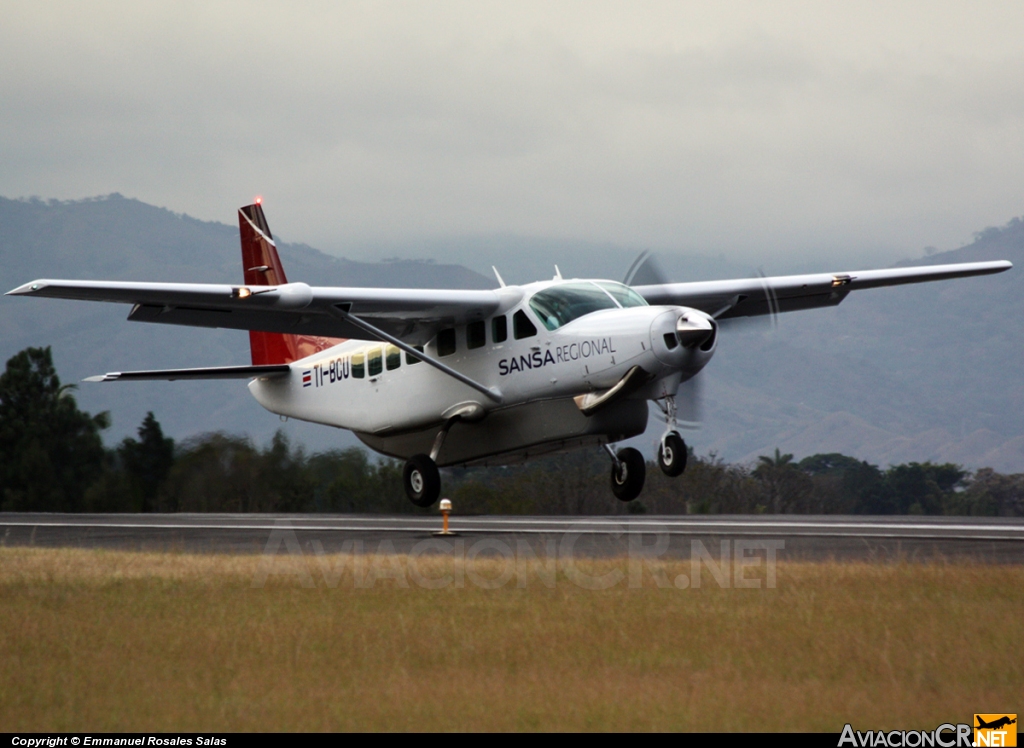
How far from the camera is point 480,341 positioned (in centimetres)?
2211

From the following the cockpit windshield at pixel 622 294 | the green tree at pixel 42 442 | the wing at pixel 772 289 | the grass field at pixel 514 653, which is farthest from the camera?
the green tree at pixel 42 442

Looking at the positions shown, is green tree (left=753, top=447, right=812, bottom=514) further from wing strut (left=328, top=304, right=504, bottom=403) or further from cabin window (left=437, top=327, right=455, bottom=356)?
wing strut (left=328, top=304, right=504, bottom=403)

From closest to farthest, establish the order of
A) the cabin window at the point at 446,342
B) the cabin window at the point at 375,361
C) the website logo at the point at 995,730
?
the website logo at the point at 995,730, the cabin window at the point at 446,342, the cabin window at the point at 375,361

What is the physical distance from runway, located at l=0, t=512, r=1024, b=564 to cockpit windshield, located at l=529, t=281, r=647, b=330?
3.67m

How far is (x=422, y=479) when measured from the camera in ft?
75.1

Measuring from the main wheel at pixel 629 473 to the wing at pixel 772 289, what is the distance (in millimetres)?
3131

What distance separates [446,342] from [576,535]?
13.5 ft

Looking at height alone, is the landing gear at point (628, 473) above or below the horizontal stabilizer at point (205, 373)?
below

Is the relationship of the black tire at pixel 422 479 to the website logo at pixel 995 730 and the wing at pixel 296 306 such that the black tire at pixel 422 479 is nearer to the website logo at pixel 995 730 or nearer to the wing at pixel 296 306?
the wing at pixel 296 306

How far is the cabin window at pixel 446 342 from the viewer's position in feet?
74.6

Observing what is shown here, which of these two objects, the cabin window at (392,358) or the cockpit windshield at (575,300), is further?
the cabin window at (392,358)

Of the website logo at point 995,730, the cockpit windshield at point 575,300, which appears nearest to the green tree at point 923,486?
the cockpit windshield at point 575,300

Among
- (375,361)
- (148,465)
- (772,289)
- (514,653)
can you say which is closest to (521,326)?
(375,361)

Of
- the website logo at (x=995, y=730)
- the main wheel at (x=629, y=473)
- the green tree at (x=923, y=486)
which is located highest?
the main wheel at (x=629, y=473)
